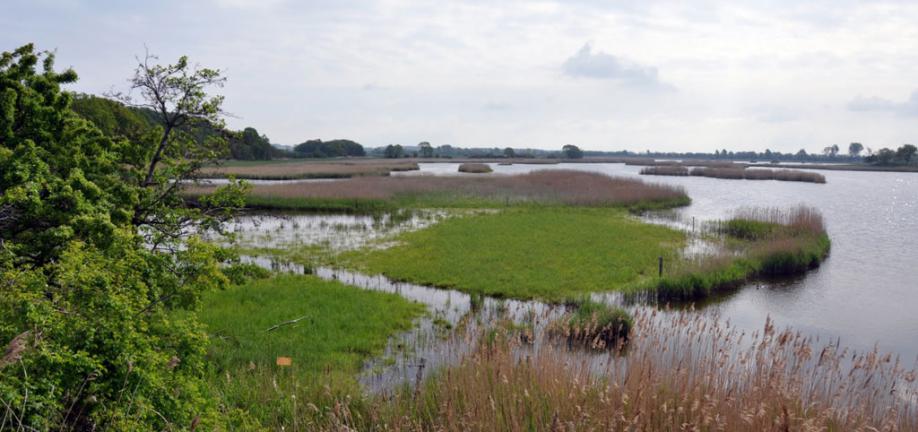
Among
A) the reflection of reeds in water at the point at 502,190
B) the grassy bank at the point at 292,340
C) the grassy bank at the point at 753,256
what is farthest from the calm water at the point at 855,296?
the reflection of reeds in water at the point at 502,190

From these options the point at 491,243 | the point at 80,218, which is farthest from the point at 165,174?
the point at 491,243

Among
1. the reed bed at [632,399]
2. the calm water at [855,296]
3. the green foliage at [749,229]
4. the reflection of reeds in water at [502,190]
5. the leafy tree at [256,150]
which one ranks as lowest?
the calm water at [855,296]

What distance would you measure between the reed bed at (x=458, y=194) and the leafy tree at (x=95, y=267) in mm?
26397

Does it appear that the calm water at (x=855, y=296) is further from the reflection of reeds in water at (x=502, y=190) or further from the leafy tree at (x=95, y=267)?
the reflection of reeds in water at (x=502, y=190)

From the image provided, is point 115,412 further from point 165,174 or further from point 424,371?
point 165,174

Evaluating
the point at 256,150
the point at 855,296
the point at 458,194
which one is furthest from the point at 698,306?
the point at 256,150

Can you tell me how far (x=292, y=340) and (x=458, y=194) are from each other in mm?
32863

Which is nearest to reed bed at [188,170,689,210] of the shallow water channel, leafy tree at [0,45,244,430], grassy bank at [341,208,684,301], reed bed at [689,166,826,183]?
the shallow water channel

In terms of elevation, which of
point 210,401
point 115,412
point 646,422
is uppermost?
point 115,412

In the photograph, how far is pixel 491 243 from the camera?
24.0 meters

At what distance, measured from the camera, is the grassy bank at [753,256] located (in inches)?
678

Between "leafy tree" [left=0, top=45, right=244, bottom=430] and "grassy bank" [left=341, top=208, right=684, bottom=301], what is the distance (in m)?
9.25

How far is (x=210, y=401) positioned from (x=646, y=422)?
4.58m

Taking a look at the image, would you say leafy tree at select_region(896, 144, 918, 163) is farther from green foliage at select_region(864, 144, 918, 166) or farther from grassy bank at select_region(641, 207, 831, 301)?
grassy bank at select_region(641, 207, 831, 301)
